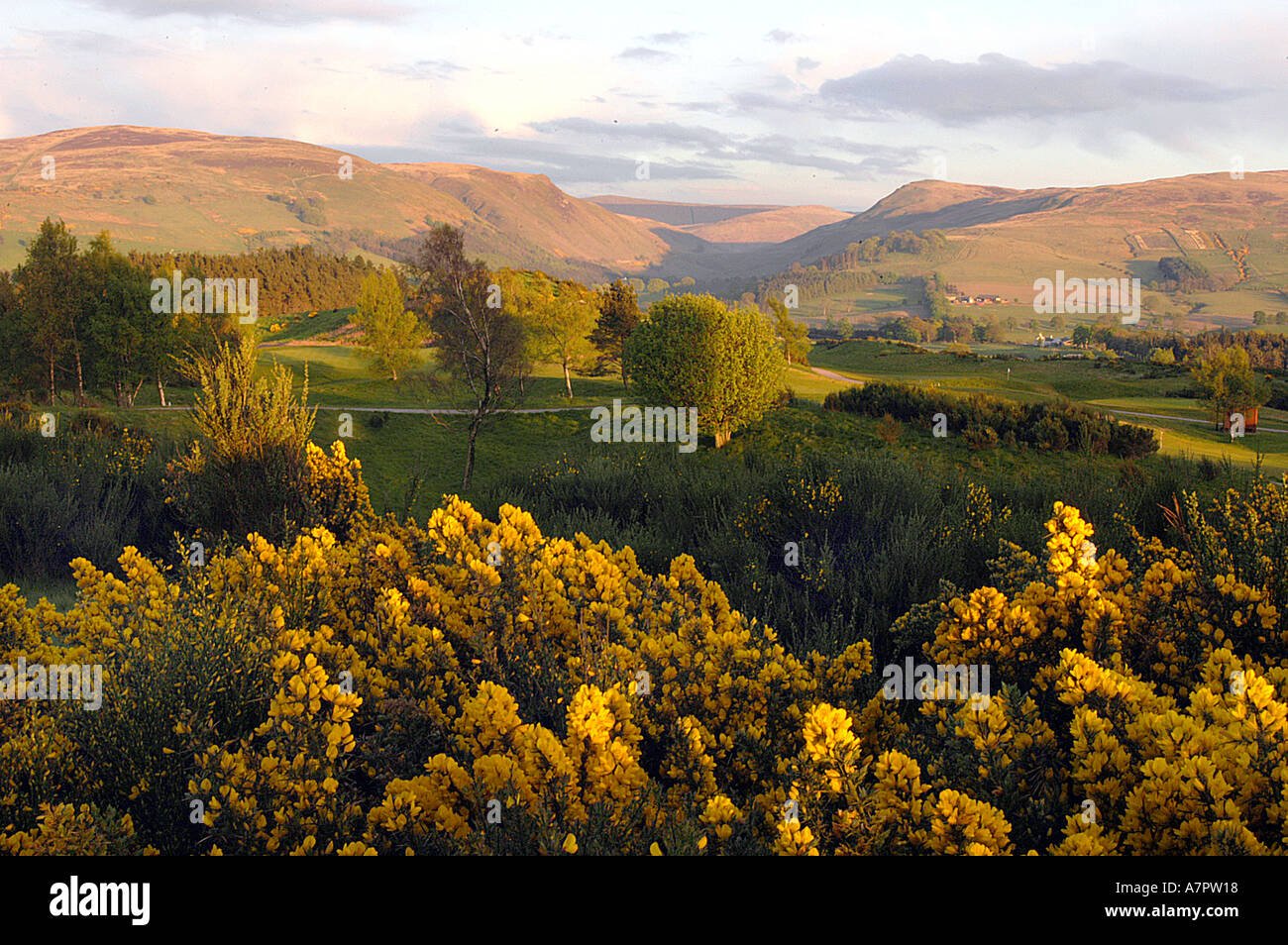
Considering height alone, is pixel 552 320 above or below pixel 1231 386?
above

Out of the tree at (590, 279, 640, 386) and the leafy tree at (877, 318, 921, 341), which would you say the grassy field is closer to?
the tree at (590, 279, 640, 386)

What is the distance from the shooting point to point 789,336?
230 feet

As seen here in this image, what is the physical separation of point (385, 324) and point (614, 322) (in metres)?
16.6

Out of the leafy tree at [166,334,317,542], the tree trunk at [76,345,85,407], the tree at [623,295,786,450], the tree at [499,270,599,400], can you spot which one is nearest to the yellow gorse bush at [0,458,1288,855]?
the leafy tree at [166,334,317,542]

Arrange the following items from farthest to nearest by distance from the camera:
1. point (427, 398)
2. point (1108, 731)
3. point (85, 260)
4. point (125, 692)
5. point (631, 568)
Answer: point (427, 398), point (85, 260), point (631, 568), point (125, 692), point (1108, 731)

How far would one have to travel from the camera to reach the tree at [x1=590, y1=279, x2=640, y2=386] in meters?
56.4

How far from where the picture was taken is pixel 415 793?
2.73m

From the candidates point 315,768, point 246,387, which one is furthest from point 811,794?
point 246,387

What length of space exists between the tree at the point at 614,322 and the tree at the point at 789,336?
14.2m

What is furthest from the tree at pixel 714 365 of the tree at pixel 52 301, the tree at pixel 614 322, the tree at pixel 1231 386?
the tree at pixel 52 301

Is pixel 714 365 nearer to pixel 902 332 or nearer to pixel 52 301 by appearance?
pixel 52 301

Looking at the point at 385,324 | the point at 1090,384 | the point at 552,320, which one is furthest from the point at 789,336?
the point at 385,324
